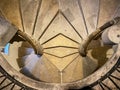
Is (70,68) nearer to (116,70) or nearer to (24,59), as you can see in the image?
(24,59)

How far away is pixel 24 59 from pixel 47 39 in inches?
20.2

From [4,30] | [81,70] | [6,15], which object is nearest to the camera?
[4,30]


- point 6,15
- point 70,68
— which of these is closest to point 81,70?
point 70,68

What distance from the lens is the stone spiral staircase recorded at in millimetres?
4660

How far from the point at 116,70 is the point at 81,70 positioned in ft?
3.43

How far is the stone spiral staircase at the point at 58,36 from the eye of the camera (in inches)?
183

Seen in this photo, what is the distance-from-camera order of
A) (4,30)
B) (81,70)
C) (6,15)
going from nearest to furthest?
1. (4,30)
2. (6,15)
3. (81,70)

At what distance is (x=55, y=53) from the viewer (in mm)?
5051

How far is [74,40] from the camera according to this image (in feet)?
16.3

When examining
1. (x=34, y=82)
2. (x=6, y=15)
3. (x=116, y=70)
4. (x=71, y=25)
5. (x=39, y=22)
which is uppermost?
(x=6, y=15)

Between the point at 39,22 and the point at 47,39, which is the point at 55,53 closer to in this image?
the point at 47,39

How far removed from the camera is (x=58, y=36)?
5.01 meters

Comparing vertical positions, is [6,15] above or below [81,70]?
above

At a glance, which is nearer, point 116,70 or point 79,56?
point 116,70
